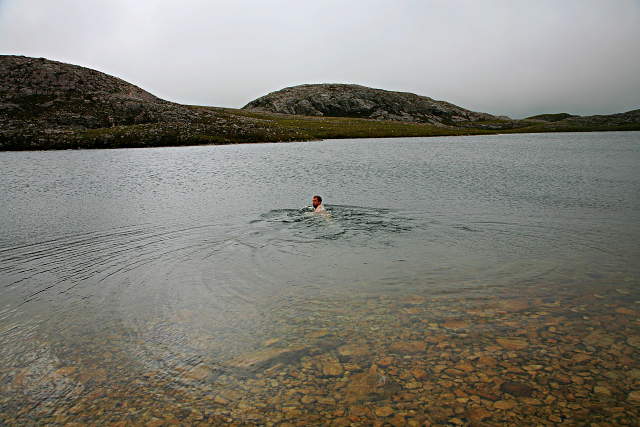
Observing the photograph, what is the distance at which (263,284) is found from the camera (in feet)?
45.9

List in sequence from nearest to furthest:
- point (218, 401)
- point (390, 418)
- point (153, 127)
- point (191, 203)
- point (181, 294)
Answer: point (390, 418), point (218, 401), point (181, 294), point (191, 203), point (153, 127)

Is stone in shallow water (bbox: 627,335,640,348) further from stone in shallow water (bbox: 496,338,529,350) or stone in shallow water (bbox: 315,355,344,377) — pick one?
stone in shallow water (bbox: 315,355,344,377)

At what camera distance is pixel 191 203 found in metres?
28.4

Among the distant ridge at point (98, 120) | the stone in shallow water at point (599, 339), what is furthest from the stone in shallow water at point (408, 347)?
the distant ridge at point (98, 120)

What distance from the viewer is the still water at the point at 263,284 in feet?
26.5

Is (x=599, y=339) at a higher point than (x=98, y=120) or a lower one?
lower

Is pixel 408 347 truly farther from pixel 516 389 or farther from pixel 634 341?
pixel 634 341

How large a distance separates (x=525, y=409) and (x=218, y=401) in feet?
17.8

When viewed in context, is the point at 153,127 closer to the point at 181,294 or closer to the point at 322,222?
the point at 322,222

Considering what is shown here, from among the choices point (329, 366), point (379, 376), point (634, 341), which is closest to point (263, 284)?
point (329, 366)

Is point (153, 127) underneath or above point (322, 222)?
above

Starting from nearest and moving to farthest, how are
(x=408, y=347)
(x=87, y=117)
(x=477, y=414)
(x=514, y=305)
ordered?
(x=477, y=414) < (x=408, y=347) < (x=514, y=305) < (x=87, y=117)

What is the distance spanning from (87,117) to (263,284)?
112397 millimetres

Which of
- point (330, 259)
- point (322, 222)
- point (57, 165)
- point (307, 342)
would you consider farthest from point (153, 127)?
point (307, 342)
